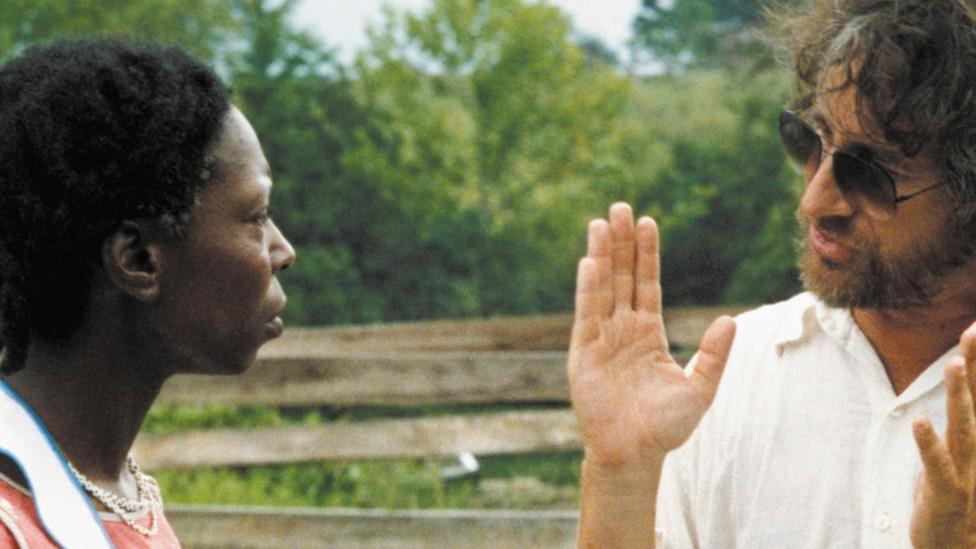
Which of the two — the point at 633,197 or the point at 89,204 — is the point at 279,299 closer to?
the point at 89,204

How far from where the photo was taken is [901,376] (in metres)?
2.12

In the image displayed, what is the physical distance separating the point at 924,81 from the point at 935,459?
76cm

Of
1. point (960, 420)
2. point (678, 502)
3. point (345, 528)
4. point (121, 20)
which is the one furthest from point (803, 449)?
point (121, 20)

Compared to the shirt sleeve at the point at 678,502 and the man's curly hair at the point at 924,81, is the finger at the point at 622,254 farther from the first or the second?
the man's curly hair at the point at 924,81

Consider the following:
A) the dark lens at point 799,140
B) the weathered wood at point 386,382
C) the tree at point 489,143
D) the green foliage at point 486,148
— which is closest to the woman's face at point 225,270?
the dark lens at point 799,140

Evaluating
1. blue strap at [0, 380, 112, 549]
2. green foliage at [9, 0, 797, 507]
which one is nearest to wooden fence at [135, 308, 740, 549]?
green foliage at [9, 0, 797, 507]

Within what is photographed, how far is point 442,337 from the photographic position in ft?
19.3

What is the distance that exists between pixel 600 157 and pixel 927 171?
5574 mm

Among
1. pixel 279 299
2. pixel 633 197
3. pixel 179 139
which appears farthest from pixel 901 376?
pixel 633 197

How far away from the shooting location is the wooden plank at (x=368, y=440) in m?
5.11

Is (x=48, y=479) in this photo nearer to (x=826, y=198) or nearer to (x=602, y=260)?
(x=602, y=260)

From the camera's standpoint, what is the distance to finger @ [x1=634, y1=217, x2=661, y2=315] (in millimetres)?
1872

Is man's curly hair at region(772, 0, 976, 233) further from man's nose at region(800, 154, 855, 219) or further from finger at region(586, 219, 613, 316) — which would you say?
finger at region(586, 219, 613, 316)

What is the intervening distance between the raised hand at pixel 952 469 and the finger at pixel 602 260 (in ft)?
1.66
